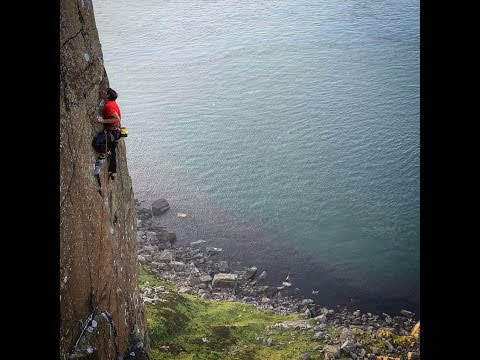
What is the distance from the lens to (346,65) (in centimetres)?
5325

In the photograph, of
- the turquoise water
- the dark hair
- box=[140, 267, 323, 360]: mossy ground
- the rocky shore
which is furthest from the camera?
the turquoise water

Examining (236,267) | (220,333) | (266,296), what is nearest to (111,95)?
(220,333)

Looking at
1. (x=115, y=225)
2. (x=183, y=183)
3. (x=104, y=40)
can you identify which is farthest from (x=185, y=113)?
(x=115, y=225)

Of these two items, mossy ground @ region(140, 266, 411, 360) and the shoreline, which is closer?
mossy ground @ region(140, 266, 411, 360)

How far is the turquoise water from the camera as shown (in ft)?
121

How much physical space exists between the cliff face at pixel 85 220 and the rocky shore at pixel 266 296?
40.6 feet

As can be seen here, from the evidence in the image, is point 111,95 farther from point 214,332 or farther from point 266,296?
point 266,296

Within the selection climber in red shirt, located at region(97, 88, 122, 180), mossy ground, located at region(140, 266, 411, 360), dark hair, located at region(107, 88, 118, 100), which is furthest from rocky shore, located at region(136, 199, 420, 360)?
dark hair, located at region(107, 88, 118, 100)

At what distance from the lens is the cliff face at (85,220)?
1248 cm

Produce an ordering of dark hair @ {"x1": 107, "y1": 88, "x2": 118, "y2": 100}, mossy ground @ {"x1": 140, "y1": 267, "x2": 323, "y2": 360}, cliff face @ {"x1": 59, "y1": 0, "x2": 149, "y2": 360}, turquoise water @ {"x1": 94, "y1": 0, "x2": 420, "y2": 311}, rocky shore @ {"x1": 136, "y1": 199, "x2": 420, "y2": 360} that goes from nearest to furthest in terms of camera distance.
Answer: cliff face @ {"x1": 59, "y1": 0, "x2": 149, "y2": 360} < dark hair @ {"x1": 107, "y1": 88, "x2": 118, "y2": 100} < mossy ground @ {"x1": 140, "y1": 267, "x2": 323, "y2": 360} < rocky shore @ {"x1": 136, "y1": 199, "x2": 420, "y2": 360} < turquoise water @ {"x1": 94, "y1": 0, "x2": 420, "y2": 311}

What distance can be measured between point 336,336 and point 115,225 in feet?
50.1

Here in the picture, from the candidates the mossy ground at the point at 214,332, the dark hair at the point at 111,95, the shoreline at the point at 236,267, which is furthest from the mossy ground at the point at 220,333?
the dark hair at the point at 111,95

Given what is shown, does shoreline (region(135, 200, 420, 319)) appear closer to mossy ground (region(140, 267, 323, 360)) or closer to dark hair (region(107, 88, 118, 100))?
mossy ground (region(140, 267, 323, 360))

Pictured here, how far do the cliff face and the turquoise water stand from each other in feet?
62.9
